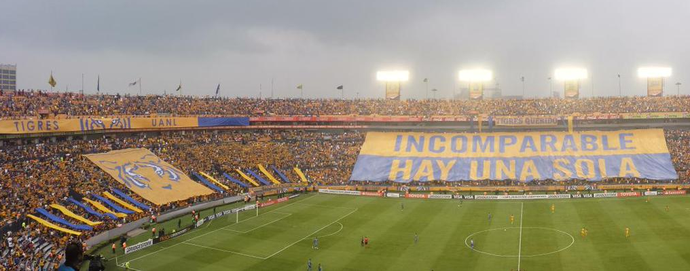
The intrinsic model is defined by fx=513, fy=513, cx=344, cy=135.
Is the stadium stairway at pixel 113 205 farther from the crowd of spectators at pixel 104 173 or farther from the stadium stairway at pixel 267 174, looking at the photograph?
the stadium stairway at pixel 267 174

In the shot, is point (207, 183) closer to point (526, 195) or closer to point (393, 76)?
point (526, 195)

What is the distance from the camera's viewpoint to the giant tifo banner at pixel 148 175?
58028 millimetres

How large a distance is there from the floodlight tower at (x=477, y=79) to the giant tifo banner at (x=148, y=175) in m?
54.3

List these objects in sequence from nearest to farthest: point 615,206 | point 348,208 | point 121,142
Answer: point 615,206
point 348,208
point 121,142

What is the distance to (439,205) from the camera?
60594 millimetres

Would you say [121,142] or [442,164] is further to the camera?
[442,164]

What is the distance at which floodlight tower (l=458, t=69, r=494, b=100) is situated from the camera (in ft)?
314

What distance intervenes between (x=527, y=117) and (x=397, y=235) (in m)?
48.3

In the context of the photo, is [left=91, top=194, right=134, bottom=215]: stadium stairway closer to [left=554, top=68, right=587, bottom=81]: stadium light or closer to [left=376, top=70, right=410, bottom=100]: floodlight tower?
[left=376, top=70, right=410, bottom=100]: floodlight tower

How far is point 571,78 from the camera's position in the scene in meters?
92.8

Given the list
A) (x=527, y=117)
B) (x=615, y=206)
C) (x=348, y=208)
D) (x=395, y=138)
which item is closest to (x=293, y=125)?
(x=395, y=138)

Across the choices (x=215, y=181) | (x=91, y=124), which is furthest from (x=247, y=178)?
(x=91, y=124)

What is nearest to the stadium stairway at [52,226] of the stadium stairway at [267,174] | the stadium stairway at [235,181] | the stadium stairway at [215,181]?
the stadium stairway at [215,181]

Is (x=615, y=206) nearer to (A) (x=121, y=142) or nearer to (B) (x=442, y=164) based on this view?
(B) (x=442, y=164)
